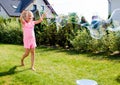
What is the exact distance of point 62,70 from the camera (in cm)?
966

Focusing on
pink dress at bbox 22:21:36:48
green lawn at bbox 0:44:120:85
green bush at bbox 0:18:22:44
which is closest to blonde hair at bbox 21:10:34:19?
pink dress at bbox 22:21:36:48

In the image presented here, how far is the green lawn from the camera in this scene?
8.50 meters

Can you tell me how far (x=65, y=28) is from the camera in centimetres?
1525

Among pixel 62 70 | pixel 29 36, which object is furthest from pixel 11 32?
pixel 62 70

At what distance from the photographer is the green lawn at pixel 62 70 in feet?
27.9

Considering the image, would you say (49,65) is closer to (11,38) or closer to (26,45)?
(26,45)

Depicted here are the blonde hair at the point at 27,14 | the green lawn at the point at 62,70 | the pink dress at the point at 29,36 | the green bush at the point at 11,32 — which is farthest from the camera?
the green bush at the point at 11,32

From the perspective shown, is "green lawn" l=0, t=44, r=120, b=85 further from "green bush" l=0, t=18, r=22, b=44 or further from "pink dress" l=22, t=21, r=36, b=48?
"green bush" l=0, t=18, r=22, b=44

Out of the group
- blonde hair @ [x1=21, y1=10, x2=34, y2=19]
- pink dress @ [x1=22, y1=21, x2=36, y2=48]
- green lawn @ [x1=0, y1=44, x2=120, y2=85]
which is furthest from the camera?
pink dress @ [x1=22, y1=21, x2=36, y2=48]

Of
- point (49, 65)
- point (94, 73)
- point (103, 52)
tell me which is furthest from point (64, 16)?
point (94, 73)

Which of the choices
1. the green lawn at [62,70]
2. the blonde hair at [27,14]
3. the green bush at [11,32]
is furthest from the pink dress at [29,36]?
the green bush at [11,32]

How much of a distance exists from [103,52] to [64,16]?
3.27 metres

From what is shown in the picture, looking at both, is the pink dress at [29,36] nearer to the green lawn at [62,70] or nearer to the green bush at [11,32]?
the green lawn at [62,70]

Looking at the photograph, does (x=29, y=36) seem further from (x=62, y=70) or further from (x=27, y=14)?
(x=62, y=70)
